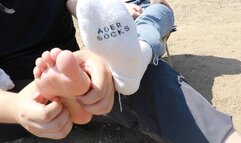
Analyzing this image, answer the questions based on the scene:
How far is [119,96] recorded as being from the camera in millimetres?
1000

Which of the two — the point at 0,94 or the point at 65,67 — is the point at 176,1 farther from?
the point at 65,67

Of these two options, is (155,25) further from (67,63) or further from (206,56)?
(206,56)

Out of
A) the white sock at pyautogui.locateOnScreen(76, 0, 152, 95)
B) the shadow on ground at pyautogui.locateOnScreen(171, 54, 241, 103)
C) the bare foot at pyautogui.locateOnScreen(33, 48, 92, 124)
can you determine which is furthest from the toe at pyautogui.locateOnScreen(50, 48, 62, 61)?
the shadow on ground at pyautogui.locateOnScreen(171, 54, 241, 103)

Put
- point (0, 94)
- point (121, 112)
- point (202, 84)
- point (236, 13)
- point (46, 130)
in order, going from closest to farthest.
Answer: point (46, 130) < point (0, 94) < point (121, 112) < point (202, 84) < point (236, 13)

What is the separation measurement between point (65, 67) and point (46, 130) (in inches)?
6.5

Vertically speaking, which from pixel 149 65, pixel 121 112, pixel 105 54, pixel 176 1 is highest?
pixel 105 54

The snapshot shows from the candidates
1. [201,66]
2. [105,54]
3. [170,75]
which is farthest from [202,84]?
[105,54]

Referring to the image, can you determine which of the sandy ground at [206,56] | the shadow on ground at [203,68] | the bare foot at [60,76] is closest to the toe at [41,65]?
the bare foot at [60,76]

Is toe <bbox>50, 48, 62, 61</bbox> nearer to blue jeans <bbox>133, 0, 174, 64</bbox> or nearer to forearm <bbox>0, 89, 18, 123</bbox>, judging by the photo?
forearm <bbox>0, 89, 18, 123</bbox>

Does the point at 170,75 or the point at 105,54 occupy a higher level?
the point at 105,54

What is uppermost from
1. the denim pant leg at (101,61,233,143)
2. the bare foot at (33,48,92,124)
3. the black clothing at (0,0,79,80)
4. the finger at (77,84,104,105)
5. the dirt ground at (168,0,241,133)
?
the bare foot at (33,48,92,124)

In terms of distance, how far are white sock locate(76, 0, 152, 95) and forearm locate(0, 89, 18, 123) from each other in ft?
0.61

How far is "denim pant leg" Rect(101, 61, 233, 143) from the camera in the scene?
1.01 m

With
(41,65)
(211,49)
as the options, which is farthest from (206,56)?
(41,65)
